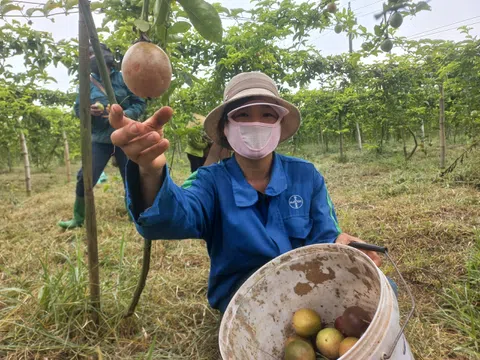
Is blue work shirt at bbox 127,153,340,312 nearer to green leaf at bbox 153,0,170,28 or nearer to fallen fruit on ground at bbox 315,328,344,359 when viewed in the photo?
fallen fruit on ground at bbox 315,328,344,359

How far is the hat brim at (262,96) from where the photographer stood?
4.48ft

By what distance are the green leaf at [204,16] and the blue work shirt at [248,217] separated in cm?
56

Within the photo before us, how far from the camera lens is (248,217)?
1.32 meters

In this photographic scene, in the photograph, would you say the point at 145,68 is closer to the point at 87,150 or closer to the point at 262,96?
the point at 87,150

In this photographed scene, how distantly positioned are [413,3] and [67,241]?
280 centimetres

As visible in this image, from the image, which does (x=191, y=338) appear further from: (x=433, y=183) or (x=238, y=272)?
(x=433, y=183)

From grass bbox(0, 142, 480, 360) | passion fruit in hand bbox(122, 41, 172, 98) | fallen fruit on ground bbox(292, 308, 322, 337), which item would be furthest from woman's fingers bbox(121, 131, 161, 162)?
fallen fruit on ground bbox(292, 308, 322, 337)

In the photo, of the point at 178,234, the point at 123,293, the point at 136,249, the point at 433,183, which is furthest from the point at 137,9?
the point at 433,183

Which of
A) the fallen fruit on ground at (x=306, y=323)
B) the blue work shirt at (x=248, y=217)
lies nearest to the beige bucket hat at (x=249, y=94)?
the blue work shirt at (x=248, y=217)

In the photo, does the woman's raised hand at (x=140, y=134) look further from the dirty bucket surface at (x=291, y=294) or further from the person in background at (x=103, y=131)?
the person in background at (x=103, y=131)

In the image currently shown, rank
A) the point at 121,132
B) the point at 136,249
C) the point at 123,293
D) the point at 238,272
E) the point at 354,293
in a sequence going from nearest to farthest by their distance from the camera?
the point at 121,132 → the point at 354,293 → the point at 238,272 → the point at 123,293 → the point at 136,249

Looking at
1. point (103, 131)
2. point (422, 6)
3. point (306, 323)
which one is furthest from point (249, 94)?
point (103, 131)

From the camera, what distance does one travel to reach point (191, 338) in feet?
4.77

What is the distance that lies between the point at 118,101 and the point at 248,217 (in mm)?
1446
